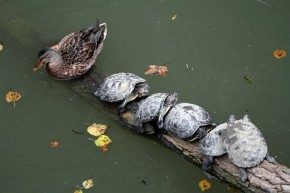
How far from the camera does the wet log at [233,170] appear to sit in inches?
189

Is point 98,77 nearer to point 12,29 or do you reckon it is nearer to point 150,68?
point 150,68

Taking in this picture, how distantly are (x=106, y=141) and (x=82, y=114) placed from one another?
24.0 inches

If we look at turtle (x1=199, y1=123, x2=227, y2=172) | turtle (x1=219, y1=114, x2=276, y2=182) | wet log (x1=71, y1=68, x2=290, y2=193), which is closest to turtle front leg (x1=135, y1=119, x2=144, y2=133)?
wet log (x1=71, y1=68, x2=290, y2=193)

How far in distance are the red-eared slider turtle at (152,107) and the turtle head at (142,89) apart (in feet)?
0.60

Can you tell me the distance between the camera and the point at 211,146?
521cm

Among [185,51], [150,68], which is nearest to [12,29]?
[150,68]

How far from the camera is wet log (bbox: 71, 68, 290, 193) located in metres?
4.80

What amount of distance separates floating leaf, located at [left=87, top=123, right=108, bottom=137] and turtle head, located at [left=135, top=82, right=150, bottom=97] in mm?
666

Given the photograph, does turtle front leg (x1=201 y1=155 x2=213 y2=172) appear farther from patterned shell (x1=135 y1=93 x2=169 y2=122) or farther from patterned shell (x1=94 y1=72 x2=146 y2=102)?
patterned shell (x1=94 y1=72 x2=146 y2=102)

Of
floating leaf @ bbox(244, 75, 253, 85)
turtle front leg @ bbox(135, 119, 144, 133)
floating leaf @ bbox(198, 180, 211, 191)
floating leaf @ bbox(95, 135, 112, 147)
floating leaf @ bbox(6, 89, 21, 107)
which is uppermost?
floating leaf @ bbox(244, 75, 253, 85)

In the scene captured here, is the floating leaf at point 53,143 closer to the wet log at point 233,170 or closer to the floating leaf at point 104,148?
the floating leaf at point 104,148

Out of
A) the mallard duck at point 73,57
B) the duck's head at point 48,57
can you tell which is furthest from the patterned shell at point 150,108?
the duck's head at point 48,57

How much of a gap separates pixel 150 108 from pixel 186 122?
1.76ft

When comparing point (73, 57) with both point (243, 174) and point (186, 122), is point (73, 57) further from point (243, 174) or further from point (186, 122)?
point (243, 174)
